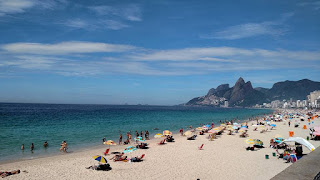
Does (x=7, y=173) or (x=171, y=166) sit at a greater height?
(x=7, y=173)

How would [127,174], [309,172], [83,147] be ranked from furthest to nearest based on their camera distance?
[83,147], [127,174], [309,172]

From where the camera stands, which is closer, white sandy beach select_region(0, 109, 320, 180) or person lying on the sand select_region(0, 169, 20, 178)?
person lying on the sand select_region(0, 169, 20, 178)

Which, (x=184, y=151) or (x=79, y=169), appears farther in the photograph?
(x=184, y=151)

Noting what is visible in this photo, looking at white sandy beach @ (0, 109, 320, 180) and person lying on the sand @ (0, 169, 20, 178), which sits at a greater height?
person lying on the sand @ (0, 169, 20, 178)

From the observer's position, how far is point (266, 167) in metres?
14.9

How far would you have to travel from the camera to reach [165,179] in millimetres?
12930

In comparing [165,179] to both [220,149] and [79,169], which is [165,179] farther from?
Answer: [220,149]

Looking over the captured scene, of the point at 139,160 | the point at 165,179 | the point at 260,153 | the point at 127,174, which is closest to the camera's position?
the point at 165,179

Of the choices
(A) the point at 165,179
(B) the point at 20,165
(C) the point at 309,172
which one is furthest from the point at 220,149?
(C) the point at 309,172

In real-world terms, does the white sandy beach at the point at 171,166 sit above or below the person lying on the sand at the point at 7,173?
below

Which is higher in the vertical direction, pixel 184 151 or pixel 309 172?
pixel 309 172

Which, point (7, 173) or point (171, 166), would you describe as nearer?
point (7, 173)

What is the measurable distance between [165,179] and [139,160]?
4604 mm

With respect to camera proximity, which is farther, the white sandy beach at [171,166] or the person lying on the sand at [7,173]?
the white sandy beach at [171,166]
